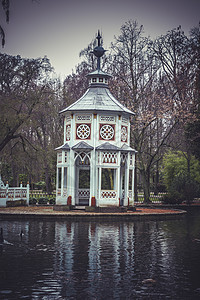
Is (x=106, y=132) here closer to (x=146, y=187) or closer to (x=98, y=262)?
(x=146, y=187)

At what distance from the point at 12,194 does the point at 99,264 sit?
2012 centimetres

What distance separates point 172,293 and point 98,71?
77.0 feet

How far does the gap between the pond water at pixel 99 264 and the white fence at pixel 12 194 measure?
10.6m

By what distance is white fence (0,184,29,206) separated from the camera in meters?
29.1

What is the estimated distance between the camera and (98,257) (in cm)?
1220

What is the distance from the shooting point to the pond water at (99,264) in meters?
8.59

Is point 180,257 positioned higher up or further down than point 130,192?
further down

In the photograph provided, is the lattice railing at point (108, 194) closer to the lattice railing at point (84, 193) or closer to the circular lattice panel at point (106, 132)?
the circular lattice panel at point (106, 132)

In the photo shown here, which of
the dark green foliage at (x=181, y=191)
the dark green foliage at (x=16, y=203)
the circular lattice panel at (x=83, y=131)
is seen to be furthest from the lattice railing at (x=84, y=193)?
the dark green foliage at (x=181, y=191)

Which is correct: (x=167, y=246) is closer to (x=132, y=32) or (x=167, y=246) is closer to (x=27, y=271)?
(x=27, y=271)

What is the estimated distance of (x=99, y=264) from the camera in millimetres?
11172

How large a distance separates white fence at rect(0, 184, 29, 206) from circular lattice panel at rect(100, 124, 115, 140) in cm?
684

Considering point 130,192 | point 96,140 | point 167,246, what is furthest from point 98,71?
point 167,246

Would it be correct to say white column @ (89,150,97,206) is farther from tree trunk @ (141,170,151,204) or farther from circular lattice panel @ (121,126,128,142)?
tree trunk @ (141,170,151,204)
